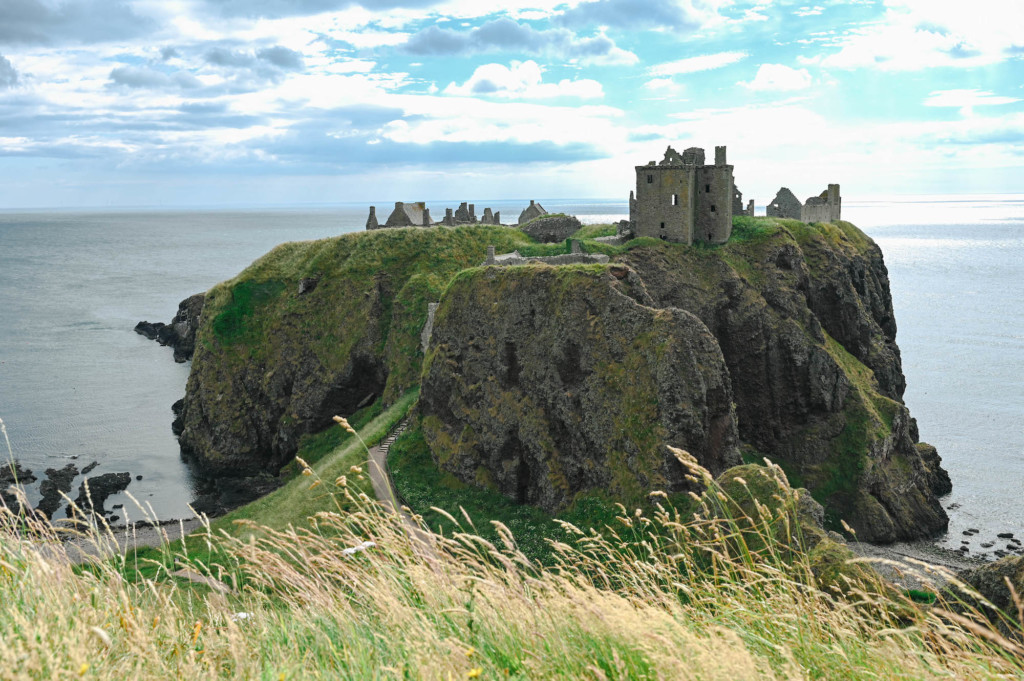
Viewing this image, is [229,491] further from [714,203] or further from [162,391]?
[714,203]

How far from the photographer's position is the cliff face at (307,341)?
63.8 meters

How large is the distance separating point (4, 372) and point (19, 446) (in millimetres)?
36444

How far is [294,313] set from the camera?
6875cm

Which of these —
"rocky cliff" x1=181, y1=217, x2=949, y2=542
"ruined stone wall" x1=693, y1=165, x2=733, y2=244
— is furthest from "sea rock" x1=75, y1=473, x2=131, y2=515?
"ruined stone wall" x1=693, y1=165, x2=733, y2=244

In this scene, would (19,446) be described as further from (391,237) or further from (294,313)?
(391,237)

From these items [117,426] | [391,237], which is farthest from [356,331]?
[117,426]

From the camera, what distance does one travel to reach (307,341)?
220 feet

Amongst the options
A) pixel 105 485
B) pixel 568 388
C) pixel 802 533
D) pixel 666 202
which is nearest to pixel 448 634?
pixel 802 533

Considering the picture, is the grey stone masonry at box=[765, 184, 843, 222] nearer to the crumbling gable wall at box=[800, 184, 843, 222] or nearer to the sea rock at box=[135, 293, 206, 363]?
the crumbling gable wall at box=[800, 184, 843, 222]

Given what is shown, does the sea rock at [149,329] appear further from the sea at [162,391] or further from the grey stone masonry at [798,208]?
the grey stone masonry at [798,208]

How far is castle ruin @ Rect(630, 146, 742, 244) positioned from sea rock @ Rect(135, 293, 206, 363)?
62715 millimetres

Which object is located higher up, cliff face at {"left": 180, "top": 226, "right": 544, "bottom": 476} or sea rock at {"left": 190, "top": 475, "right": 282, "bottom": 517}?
cliff face at {"left": 180, "top": 226, "right": 544, "bottom": 476}

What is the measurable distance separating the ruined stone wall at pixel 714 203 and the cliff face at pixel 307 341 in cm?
1782

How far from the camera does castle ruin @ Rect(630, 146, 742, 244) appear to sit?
63.9 meters
